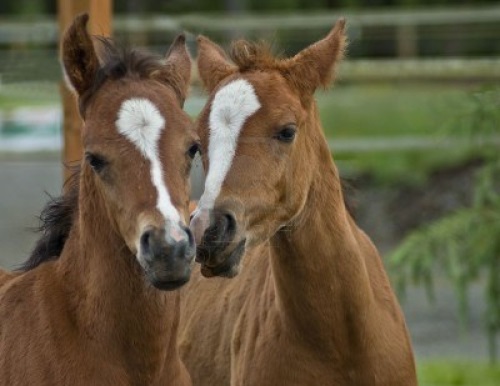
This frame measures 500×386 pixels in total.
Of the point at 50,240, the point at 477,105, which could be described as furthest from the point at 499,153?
the point at 50,240

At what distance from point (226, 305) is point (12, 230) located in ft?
27.7

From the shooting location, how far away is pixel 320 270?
19.5ft

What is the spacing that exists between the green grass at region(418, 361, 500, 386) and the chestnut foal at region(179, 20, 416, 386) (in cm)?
383

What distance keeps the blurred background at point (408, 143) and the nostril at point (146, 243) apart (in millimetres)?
3213

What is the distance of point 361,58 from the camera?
59.6 feet

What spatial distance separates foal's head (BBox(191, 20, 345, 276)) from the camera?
542 cm

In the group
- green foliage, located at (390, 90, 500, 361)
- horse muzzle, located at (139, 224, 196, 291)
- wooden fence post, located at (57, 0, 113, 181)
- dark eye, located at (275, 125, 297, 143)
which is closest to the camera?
horse muzzle, located at (139, 224, 196, 291)

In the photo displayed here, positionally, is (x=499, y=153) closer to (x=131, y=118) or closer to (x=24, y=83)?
(x=24, y=83)

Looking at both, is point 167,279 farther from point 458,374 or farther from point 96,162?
point 458,374

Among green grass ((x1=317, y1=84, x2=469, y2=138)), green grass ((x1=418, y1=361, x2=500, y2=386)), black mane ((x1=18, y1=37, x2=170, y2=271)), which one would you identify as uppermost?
green grass ((x1=317, y1=84, x2=469, y2=138))

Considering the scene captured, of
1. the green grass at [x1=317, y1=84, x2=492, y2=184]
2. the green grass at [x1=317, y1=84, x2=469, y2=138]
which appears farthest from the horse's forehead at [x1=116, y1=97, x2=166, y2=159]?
the green grass at [x1=317, y1=84, x2=469, y2=138]

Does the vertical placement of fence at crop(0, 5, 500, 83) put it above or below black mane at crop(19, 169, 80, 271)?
above

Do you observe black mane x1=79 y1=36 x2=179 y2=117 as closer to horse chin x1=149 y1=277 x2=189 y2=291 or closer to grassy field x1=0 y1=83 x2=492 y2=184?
horse chin x1=149 y1=277 x2=189 y2=291

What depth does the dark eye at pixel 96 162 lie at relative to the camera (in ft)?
16.9
